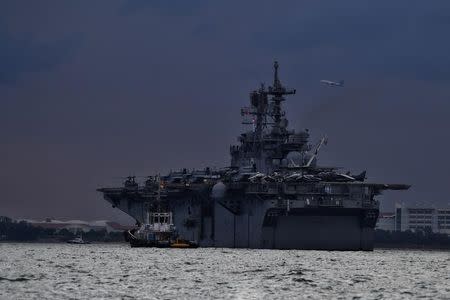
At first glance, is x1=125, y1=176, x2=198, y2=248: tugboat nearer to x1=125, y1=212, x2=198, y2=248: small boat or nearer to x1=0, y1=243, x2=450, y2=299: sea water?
x1=125, y1=212, x2=198, y2=248: small boat

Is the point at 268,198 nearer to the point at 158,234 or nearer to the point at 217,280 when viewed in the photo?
the point at 158,234

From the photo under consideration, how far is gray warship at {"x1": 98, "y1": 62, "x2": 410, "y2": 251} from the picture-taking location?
417ft

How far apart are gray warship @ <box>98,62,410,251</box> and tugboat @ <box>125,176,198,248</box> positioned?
1939 mm

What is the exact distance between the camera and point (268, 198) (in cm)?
12719

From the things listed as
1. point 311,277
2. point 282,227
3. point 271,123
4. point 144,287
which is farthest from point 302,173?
point 144,287

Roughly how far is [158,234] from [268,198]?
14.2 m

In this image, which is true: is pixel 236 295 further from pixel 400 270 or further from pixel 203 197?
pixel 203 197

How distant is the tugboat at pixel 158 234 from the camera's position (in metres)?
134

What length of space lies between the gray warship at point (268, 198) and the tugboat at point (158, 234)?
1.94m

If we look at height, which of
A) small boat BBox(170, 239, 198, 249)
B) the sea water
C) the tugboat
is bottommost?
the sea water

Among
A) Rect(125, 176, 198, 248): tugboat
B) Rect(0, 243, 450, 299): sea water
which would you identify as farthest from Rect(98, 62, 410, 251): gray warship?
Rect(0, 243, 450, 299): sea water

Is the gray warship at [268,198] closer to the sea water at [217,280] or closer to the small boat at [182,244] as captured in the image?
the small boat at [182,244]

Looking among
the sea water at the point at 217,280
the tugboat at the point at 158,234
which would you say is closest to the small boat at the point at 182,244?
the tugboat at the point at 158,234

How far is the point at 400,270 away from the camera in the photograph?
8512cm
